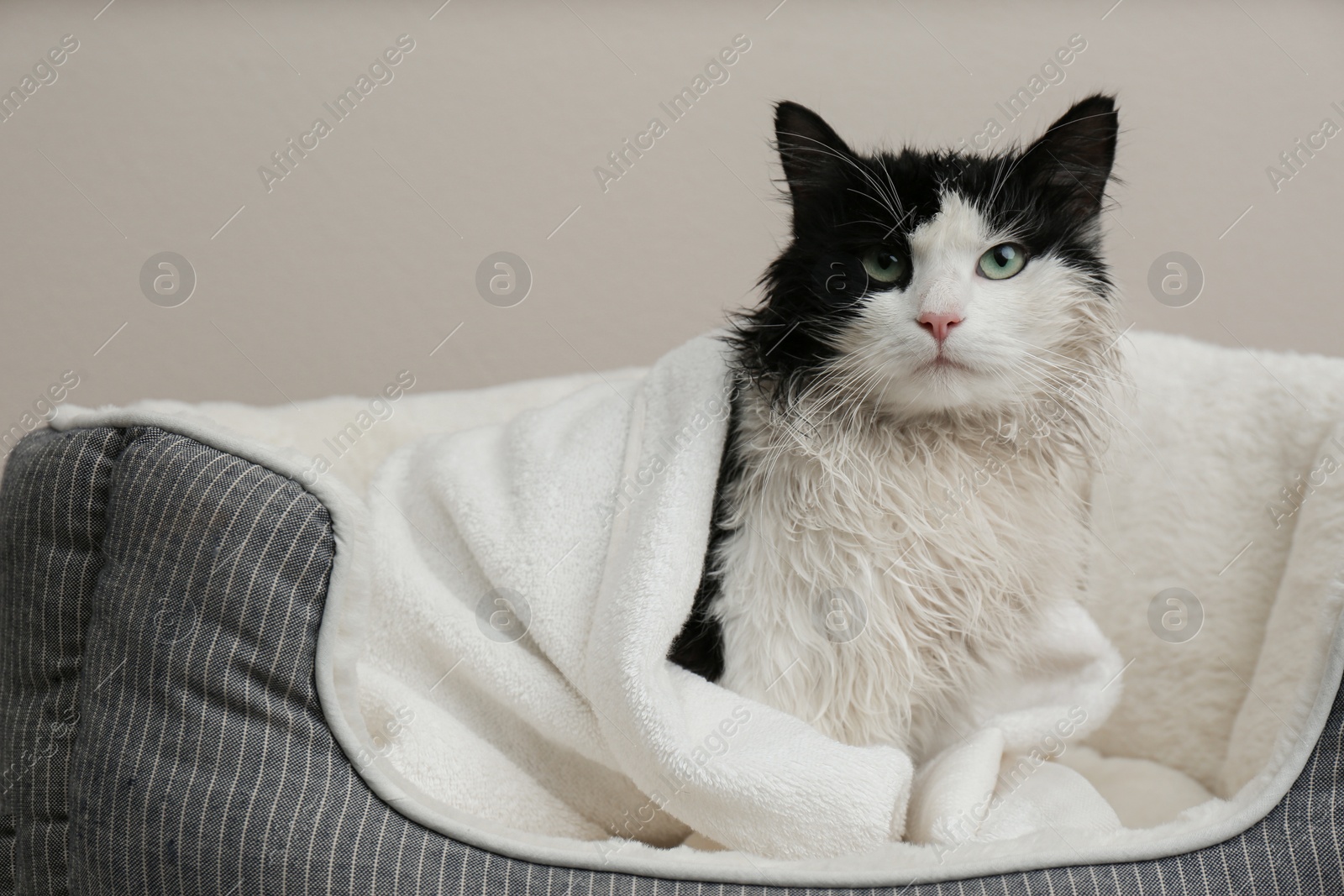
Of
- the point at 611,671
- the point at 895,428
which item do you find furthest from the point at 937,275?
the point at 611,671

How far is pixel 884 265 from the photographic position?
1.01m

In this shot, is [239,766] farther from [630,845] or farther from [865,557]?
[865,557]

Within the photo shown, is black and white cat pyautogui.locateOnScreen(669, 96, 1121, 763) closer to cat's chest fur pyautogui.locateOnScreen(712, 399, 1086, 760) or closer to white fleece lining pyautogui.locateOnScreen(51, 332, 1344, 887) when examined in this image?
cat's chest fur pyautogui.locateOnScreen(712, 399, 1086, 760)

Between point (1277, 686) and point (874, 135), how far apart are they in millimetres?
1223

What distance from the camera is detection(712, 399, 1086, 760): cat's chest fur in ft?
3.44

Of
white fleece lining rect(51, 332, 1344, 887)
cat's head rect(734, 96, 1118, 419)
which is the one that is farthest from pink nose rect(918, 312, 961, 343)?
white fleece lining rect(51, 332, 1344, 887)

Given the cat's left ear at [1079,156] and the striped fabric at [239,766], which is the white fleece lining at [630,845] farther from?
the cat's left ear at [1079,156]

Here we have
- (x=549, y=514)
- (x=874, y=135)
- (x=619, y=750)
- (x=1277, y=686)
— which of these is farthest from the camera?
(x=874, y=135)

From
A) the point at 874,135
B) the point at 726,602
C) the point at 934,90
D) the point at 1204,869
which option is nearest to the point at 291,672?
the point at 726,602

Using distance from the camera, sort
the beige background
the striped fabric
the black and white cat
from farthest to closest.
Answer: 1. the beige background
2. the black and white cat
3. the striped fabric

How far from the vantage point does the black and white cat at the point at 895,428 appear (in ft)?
3.23

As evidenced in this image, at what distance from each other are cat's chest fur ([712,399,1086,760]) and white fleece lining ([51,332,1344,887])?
207 millimetres

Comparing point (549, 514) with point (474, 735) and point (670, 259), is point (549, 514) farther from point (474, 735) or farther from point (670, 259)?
point (670, 259)

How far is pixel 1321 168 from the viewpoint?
1.97 metres
